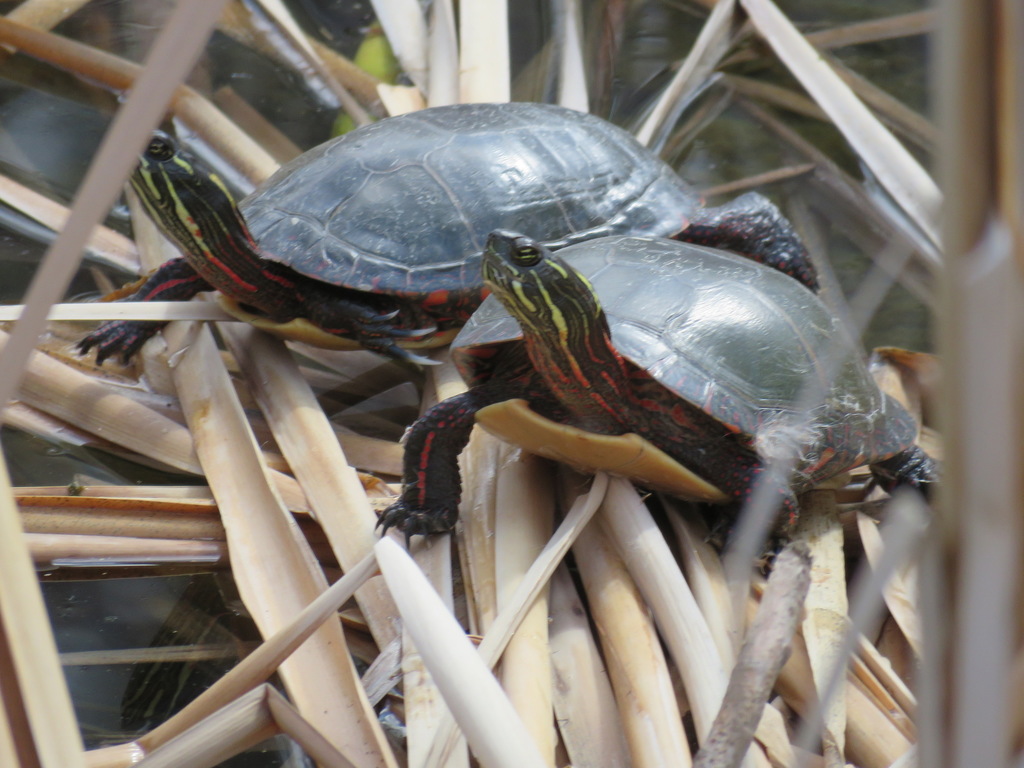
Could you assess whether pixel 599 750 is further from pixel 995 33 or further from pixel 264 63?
pixel 264 63

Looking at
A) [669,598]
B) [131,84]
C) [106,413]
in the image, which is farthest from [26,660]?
[131,84]

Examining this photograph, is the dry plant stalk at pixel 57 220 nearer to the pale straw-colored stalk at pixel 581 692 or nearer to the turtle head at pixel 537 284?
the turtle head at pixel 537 284

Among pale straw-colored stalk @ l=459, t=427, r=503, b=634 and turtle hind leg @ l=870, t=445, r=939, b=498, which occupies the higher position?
pale straw-colored stalk @ l=459, t=427, r=503, b=634

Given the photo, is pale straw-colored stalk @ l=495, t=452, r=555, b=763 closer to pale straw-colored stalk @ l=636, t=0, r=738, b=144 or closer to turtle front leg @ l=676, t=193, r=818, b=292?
turtle front leg @ l=676, t=193, r=818, b=292

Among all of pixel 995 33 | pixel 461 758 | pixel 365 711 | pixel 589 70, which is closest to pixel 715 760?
pixel 461 758

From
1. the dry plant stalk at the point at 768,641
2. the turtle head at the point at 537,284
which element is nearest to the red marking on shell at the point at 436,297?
the turtle head at the point at 537,284

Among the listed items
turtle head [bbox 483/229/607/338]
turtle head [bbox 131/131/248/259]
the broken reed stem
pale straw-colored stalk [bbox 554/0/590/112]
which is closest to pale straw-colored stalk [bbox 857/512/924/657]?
turtle head [bbox 483/229/607/338]
